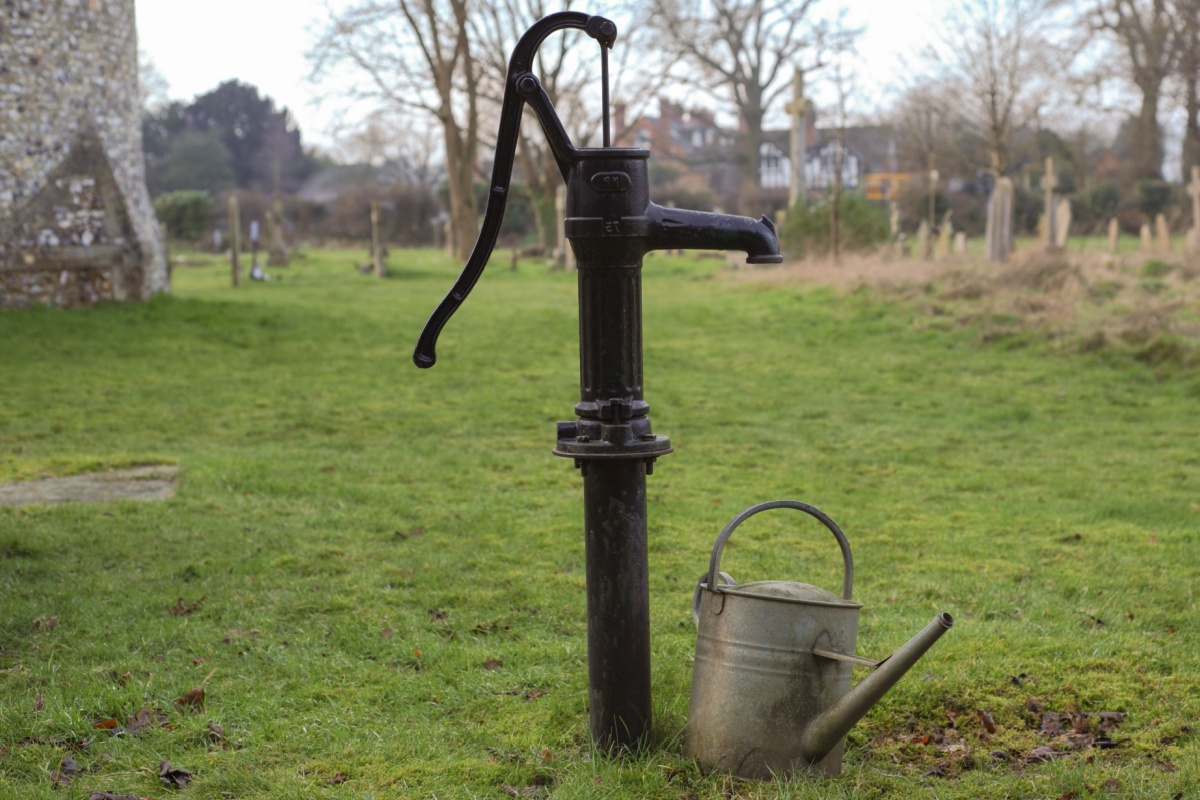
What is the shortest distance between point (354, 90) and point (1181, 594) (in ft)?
92.4

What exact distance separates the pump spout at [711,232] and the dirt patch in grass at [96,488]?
4203mm

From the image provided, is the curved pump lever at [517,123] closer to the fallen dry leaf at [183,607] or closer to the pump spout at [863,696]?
the pump spout at [863,696]

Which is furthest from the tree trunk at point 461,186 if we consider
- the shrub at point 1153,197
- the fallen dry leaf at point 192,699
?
the fallen dry leaf at point 192,699

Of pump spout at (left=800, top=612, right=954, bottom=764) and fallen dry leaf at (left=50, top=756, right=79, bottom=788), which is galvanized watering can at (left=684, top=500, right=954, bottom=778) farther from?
fallen dry leaf at (left=50, top=756, right=79, bottom=788)

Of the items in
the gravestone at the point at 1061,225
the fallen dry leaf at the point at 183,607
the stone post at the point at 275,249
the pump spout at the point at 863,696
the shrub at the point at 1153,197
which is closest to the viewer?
the pump spout at the point at 863,696

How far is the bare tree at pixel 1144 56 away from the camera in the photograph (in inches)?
1155

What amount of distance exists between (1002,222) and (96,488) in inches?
621

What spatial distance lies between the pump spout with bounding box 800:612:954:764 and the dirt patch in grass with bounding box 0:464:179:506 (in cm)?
443

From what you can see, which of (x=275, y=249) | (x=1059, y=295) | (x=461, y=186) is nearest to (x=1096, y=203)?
(x=461, y=186)

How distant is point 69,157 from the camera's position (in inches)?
508

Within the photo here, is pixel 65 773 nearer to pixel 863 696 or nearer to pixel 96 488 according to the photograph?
pixel 863 696

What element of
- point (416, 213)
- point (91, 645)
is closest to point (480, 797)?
point (91, 645)

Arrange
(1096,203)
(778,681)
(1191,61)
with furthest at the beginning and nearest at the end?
(1096,203) < (1191,61) < (778,681)

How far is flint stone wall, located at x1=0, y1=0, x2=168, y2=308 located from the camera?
1229cm
